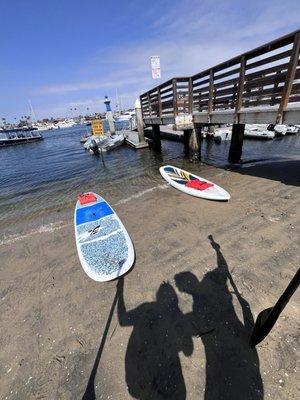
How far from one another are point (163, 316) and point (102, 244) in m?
2.77

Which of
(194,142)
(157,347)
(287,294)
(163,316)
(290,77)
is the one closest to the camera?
(287,294)

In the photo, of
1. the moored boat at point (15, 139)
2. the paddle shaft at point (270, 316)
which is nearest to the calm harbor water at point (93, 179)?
the paddle shaft at point (270, 316)

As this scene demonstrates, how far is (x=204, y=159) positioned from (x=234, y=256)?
11.2 metres

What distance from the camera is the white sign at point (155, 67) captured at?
1472cm

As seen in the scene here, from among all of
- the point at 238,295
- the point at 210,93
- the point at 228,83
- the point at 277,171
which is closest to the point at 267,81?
the point at 228,83

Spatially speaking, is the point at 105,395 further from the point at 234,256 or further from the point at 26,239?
the point at 26,239

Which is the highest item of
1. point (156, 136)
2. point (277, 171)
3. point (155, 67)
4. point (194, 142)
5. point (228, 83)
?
point (155, 67)

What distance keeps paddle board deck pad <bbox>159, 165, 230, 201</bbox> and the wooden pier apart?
299 cm

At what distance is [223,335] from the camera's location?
327cm

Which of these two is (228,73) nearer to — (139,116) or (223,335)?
(223,335)

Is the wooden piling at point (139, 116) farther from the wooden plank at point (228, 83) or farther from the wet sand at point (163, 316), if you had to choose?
the wet sand at point (163, 316)

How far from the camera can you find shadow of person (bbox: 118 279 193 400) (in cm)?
277

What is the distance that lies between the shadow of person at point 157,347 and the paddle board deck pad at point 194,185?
183 inches

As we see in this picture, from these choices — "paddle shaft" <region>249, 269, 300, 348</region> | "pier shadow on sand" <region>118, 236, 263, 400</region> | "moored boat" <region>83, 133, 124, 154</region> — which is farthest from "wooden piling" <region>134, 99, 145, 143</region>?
"paddle shaft" <region>249, 269, 300, 348</region>
